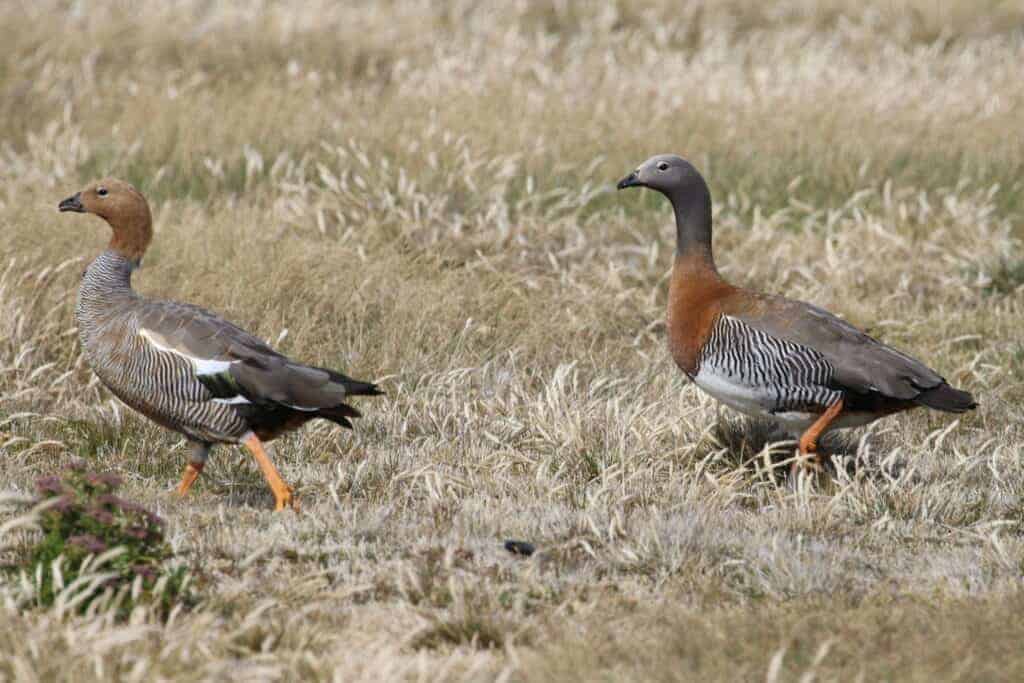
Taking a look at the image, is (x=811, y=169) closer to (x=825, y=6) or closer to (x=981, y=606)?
(x=825, y=6)

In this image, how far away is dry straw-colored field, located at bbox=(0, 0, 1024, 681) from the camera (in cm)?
504

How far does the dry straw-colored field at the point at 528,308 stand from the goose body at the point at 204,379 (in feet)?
1.13

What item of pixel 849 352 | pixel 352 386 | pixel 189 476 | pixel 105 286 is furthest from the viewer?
pixel 849 352

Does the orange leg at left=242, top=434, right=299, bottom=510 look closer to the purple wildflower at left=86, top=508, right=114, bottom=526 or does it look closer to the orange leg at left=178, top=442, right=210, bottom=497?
the orange leg at left=178, top=442, right=210, bottom=497

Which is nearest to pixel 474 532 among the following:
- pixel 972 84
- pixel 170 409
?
pixel 170 409

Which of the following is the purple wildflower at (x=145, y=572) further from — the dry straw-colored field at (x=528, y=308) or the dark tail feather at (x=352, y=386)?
the dark tail feather at (x=352, y=386)

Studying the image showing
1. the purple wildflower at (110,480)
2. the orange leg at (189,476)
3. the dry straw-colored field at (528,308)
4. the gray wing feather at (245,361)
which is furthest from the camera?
the orange leg at (189,476)

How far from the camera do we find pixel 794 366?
7.10 metres

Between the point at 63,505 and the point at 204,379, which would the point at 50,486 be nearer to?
the point at 63,505

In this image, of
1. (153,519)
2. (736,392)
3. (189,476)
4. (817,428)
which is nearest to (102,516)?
(153,519)

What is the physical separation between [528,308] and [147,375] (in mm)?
3526

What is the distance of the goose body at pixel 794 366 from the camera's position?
7047 millimetres

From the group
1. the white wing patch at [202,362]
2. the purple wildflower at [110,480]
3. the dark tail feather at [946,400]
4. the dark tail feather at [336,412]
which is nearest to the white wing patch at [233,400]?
the white wing patch at [202,362]

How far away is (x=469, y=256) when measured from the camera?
10422 millimetres
